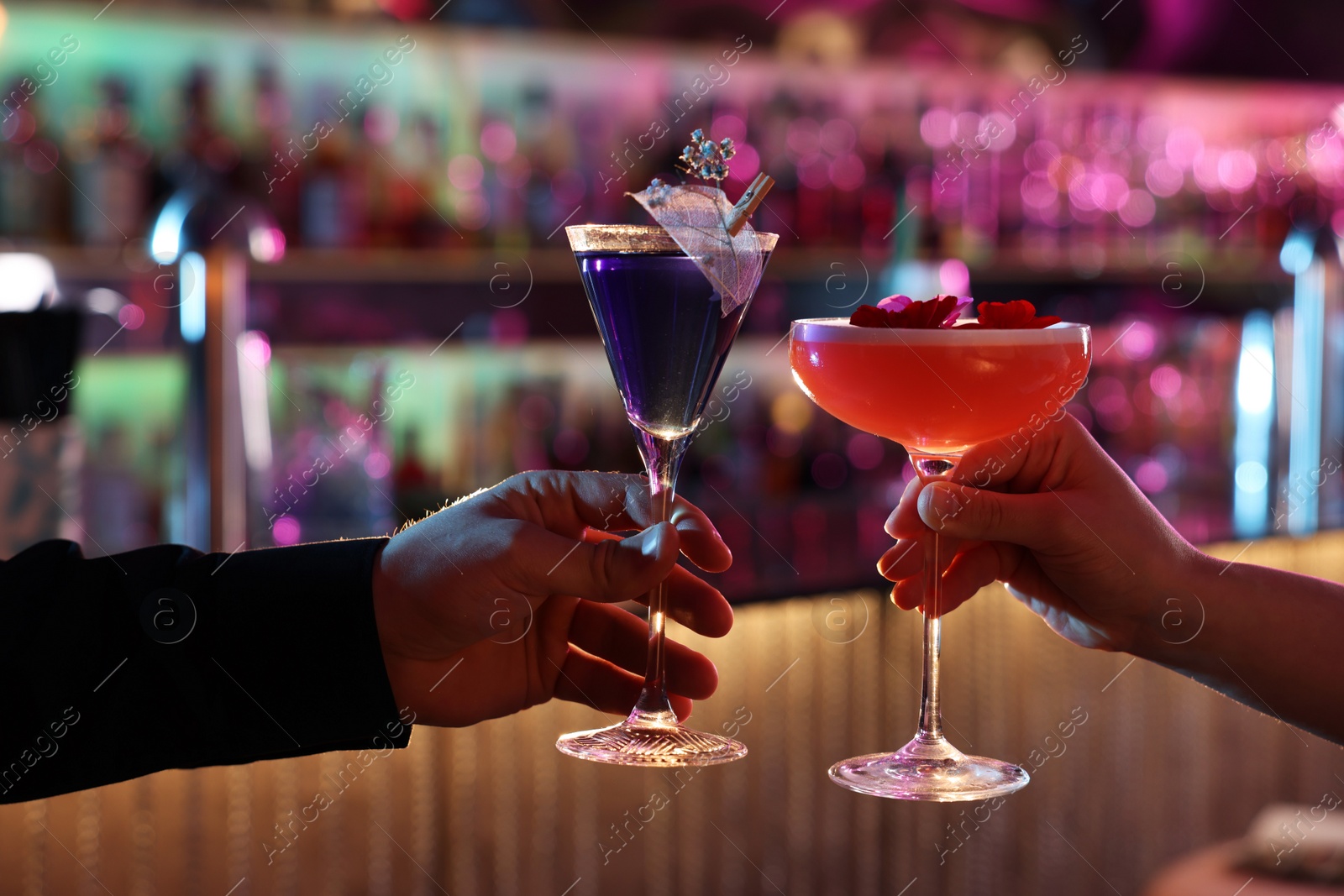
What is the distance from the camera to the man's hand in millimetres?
993

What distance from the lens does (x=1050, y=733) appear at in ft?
9.99

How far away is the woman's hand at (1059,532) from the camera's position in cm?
109

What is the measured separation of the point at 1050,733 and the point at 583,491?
7.40 ft

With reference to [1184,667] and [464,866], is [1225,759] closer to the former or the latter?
[464,866]

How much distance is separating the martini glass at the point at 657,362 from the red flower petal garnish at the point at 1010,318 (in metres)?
0.18

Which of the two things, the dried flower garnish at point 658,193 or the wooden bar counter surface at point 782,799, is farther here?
the wooden bar counter surface at point 782,799

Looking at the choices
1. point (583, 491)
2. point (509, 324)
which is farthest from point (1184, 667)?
point (509, 324)

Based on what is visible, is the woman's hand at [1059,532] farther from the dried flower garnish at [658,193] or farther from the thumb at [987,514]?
the dried flower garnish at [658,193]

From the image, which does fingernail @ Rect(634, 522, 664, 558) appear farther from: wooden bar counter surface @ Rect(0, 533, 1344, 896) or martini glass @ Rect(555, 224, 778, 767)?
wooden bar counter surface @ Rect(0, 533, 1344, 896)

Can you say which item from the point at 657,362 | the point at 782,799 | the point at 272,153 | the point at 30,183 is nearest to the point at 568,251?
the point at 272,153

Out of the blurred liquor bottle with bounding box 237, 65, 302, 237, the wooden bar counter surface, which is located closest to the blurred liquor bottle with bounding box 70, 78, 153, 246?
the blurred liquor bottle with bounding box 237, 65, 302, 237

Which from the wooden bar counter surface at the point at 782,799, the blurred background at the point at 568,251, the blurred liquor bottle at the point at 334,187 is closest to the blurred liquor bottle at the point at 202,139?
the blurred background at the point at 568,251

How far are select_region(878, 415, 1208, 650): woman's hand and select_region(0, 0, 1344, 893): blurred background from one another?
0.98 meters

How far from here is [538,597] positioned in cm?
109
